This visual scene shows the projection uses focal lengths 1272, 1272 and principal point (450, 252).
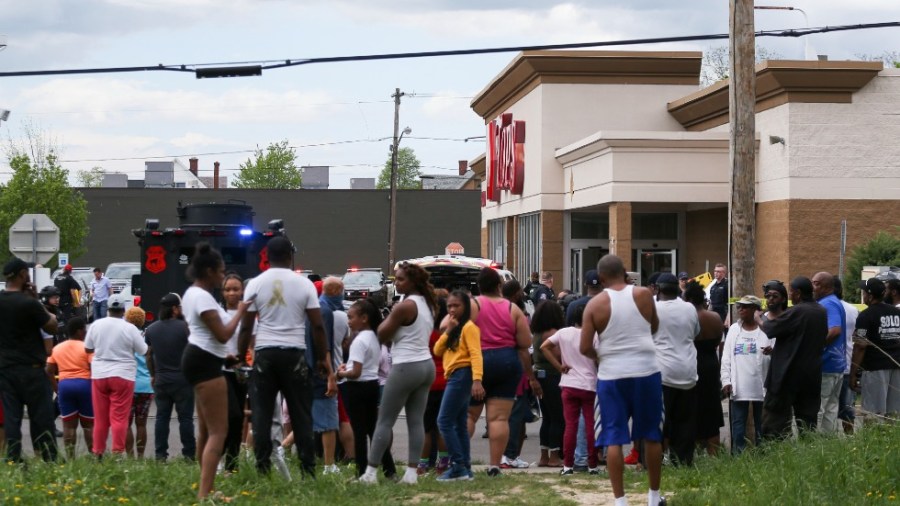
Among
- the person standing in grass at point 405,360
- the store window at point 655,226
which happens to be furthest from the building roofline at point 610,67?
the person standing in grass at point 405,360

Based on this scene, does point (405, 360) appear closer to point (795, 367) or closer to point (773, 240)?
point (795, 367)

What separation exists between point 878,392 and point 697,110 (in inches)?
888

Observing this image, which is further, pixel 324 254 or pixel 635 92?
pixel 324 254

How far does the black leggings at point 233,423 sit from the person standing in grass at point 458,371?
1.73 metres

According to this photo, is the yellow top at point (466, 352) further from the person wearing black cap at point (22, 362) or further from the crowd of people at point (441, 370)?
the person wearing black cap at point (22, 362)

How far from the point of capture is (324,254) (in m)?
69.9

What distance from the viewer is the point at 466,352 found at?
10.9 meters

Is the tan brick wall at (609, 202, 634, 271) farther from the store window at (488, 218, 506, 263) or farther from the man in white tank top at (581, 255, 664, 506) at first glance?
the man in white tank top at (581, 255, 664, 506)

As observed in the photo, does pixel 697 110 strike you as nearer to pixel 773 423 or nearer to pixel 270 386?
pixel 773 423

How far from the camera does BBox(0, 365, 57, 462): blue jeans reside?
1062 centimetres

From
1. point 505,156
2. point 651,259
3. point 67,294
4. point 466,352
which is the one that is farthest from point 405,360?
point 505,156

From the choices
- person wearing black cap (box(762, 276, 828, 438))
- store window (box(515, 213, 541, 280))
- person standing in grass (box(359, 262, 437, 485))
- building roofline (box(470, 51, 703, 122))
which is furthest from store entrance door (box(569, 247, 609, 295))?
person standing in grass (box(359, 262, 437, 485))

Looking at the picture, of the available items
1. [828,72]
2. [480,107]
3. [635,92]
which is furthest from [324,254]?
[828,72]

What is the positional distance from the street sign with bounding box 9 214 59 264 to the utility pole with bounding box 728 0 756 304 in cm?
1080
